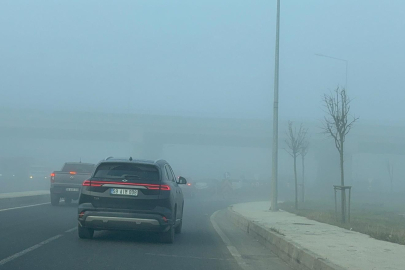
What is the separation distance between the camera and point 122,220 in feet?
37.3

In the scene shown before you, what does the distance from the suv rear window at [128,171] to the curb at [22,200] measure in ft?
39.3

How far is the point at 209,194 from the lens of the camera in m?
54.2

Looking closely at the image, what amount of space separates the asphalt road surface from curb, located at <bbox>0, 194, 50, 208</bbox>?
8.12 m

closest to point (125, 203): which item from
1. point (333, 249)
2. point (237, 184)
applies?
point (333, 249)

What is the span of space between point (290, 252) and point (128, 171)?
3.71 meters

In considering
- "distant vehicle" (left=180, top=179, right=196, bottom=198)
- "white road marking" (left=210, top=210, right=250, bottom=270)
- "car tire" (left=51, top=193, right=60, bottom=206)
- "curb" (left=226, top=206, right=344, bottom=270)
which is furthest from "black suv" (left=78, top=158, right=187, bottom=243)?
"distant vehicle" (left=180, top=179, right=196, bottom=198)

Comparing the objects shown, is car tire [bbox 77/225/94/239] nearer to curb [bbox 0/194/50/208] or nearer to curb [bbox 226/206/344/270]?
curb [bbox 226/206/344/270]

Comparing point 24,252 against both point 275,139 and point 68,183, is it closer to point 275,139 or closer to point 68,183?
point 68,183

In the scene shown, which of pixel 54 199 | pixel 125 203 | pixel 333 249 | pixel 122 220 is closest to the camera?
pixel 333 249

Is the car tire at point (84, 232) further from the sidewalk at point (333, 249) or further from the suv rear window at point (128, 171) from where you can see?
the sidewalk at point (333, 249)

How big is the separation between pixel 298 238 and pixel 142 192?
325 cm

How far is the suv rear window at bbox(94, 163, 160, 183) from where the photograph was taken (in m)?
12.0

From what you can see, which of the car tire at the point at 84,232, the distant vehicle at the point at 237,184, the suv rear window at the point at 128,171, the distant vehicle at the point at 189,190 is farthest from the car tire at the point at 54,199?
the distant vehicle at the point at 237,184

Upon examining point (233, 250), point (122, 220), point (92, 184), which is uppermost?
point (92, 184)
